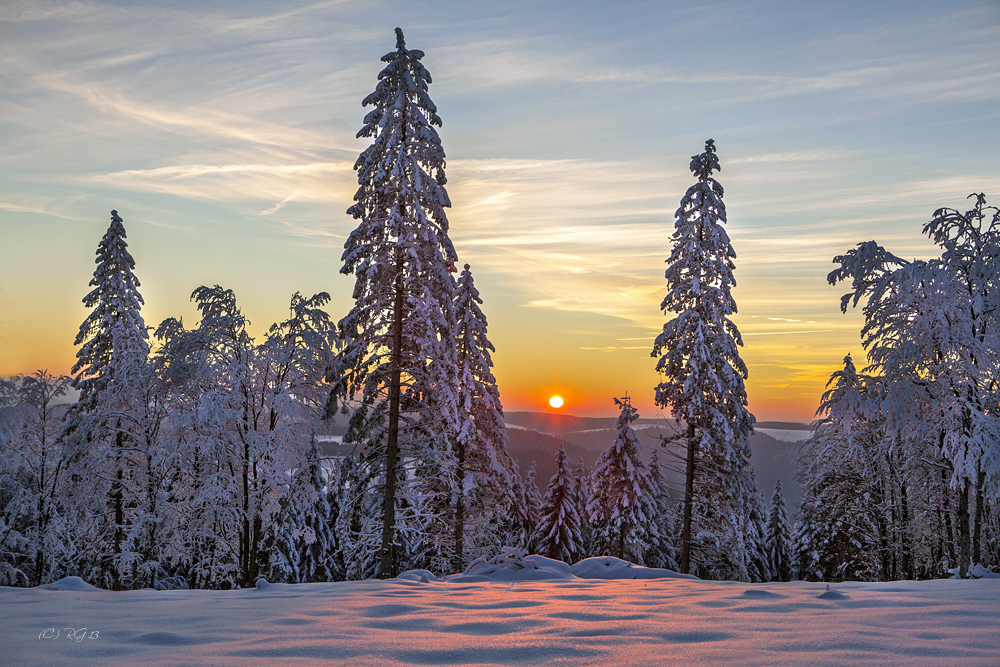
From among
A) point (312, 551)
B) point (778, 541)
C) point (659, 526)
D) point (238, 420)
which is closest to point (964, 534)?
point (238, 420)

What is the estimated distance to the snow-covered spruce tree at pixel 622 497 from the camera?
131 ft

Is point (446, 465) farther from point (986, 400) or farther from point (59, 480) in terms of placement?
point (59, 480)

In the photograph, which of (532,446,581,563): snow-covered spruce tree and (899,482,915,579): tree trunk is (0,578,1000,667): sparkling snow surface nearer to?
(899,482,915,579): tree trunk

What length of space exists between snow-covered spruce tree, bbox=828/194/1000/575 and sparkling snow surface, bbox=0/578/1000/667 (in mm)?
10361

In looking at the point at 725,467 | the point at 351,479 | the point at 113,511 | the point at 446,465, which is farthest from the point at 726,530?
the point at 113,511

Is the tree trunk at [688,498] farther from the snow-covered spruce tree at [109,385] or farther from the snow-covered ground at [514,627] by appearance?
the snow-covered spruce tree at [109,385]

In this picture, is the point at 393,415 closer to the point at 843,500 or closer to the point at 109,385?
the point at 109,385

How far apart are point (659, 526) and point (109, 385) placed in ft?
117

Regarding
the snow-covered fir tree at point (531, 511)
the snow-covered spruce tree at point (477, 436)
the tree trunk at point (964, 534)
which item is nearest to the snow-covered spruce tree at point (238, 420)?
the snow-covered spruce tree at point (477, 436)

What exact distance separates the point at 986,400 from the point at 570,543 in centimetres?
2985

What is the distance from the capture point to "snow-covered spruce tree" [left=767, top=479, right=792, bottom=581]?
53.3 metres

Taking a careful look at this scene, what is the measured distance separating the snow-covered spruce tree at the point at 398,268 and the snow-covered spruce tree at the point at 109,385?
11217mm

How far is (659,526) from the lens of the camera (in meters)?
47.0

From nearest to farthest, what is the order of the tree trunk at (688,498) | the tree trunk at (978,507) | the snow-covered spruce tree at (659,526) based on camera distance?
the tree trunk at (978,507)
the tree trunk at (688,498)
the snow-covered spruce tree at (659,526)
